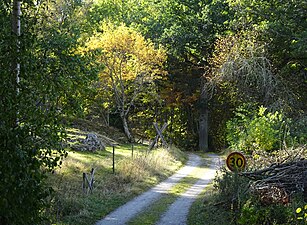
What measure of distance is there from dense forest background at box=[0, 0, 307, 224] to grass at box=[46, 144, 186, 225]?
2624 millimetres

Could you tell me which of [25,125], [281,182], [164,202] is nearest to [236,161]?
[281,182]

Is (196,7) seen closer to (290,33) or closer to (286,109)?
(290,33)

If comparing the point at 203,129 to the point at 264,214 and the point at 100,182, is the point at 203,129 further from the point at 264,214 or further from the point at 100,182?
the point at 264,214

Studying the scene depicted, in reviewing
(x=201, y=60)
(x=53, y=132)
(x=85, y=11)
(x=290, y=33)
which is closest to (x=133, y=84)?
(x=201, y=60)

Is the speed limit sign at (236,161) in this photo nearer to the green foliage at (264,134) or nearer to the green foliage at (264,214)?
the green foliage at (264,214)

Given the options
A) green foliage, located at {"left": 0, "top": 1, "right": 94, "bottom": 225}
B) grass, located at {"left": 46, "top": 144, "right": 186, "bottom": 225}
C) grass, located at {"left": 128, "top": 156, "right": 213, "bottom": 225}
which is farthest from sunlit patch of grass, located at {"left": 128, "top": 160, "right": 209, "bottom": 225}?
green foliage, located at {"left": 0, "top": 1, "right": 94, "bottom": 225}

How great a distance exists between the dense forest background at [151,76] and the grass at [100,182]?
2624 mm

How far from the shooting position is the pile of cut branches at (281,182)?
10.0 metres

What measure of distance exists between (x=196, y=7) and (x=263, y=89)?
1364 cm

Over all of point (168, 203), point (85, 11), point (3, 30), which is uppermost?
point (85, 11)

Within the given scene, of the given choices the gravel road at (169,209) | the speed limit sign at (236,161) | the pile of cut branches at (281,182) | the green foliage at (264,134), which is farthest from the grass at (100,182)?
the pile of cut branches at (281,182)

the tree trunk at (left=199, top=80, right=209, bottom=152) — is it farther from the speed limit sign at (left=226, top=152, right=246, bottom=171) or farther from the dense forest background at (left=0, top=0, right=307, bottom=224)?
the speed limit sign at (left=226, top=152, right=246, bottom=171)

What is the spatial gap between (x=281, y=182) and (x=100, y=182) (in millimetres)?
8342

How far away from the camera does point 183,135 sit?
43.3m
